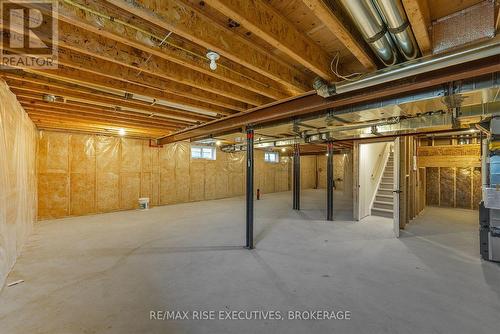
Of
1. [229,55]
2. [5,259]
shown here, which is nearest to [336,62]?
[229,55]

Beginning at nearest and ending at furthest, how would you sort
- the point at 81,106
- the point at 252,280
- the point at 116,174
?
the point at 252,280
the point at 81,106
the point at 116,174

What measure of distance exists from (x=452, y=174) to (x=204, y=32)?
828cm

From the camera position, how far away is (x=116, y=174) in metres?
6.24

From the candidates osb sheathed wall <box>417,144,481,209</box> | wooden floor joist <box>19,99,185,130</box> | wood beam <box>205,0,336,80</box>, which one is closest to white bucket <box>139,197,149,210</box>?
wooden floor joist <box>19,99,185,130</box>

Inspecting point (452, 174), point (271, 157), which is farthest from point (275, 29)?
point (271, 157)

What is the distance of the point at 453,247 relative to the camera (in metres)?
3.42

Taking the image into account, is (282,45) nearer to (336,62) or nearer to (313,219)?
(336,62)

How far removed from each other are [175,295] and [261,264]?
1117mm

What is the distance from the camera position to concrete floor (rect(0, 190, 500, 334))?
1769mm

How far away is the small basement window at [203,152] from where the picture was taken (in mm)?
8118

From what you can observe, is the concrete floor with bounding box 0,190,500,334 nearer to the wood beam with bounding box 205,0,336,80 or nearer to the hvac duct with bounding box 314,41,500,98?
the hvac duct with bounding box 314,41,500,98

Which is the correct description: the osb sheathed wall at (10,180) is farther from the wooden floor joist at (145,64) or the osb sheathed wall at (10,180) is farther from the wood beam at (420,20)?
the wood beam at (420,20)

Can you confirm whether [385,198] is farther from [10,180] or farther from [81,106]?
[10,180]

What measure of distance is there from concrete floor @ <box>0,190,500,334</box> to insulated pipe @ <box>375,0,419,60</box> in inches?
84.2
